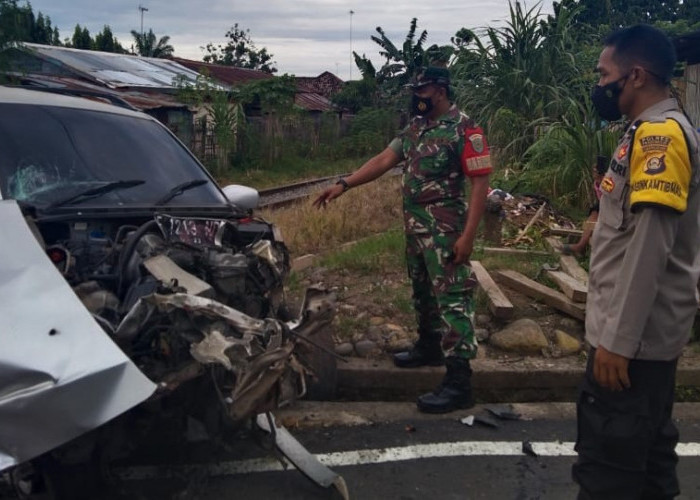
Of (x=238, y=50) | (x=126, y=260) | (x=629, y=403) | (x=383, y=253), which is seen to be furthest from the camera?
(x=238, y=50)

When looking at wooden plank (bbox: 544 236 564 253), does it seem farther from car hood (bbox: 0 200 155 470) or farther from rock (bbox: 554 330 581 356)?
car hood (bbox: 0 200 155 470)

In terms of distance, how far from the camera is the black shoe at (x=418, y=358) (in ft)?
15.6

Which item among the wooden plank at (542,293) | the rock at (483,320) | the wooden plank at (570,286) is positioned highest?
the wooden plank at (570,286)

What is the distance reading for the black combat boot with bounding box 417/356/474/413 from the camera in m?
4.24

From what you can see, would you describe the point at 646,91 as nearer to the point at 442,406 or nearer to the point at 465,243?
the point at 465,243

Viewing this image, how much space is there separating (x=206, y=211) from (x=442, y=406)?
5.70 feet

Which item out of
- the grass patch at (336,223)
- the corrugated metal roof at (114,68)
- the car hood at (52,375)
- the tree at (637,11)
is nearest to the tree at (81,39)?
the corrugated metal roof at (114,68)

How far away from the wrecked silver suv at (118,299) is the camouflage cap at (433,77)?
49.3 inches

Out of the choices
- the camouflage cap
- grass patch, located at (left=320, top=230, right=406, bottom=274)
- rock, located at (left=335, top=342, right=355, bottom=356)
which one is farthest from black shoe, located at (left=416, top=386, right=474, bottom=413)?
grass patch, located at (left=320, top=230, right=406, bottom=274)

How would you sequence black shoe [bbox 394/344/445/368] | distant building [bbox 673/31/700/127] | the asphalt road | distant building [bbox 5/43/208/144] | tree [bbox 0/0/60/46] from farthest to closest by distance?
1. distant building [bbox 5/43/208/144]
2. tree [bbox 0/0/60/46]
3. distant building [bbox 673/31/700/127]
4. black shoe [bbox 394/344/445/368]
5. the asphalt road

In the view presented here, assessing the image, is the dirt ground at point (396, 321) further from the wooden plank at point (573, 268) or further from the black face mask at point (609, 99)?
the black face mask at point (609, 99)

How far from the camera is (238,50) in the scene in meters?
56.1

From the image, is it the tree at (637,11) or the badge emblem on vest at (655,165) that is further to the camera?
the tree at (637,11)

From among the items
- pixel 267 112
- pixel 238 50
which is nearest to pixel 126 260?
pixel 267 112
